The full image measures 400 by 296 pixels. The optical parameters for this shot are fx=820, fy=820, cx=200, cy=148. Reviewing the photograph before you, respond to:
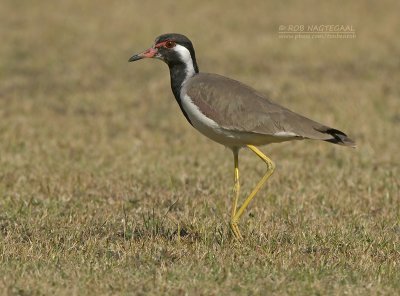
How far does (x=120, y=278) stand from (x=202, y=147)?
6159mm

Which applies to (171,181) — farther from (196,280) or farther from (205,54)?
(205,54)

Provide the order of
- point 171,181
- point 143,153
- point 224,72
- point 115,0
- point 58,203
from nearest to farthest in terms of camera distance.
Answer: point 58,203 < point 171,181 < point 143,153 < point 224,72 < point 115,0

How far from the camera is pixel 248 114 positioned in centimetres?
670

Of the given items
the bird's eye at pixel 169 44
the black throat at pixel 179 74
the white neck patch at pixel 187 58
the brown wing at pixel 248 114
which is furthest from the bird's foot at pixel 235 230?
the bird's eye at pixel 169 44

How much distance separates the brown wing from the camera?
21.7 ft

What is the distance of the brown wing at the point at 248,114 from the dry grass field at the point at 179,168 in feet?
2.87

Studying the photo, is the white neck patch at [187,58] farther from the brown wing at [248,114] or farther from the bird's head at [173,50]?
the brown wing at [248,114]

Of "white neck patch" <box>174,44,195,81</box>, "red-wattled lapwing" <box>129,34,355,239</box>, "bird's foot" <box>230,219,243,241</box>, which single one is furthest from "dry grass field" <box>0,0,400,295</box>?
"white neck patch" <box>174,44,195,81</box>

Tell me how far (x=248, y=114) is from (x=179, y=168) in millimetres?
3373

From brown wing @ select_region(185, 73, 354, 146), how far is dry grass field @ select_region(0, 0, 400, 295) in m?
0.87

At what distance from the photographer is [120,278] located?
5.46 metres

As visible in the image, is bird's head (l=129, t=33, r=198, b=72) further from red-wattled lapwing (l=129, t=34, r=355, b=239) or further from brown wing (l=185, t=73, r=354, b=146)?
brown wing (l=185, t=73, r=354, b=146)

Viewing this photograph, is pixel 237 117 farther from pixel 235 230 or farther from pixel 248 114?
pixel 235 230

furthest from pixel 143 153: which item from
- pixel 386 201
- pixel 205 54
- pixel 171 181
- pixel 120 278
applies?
pixel 205 54
